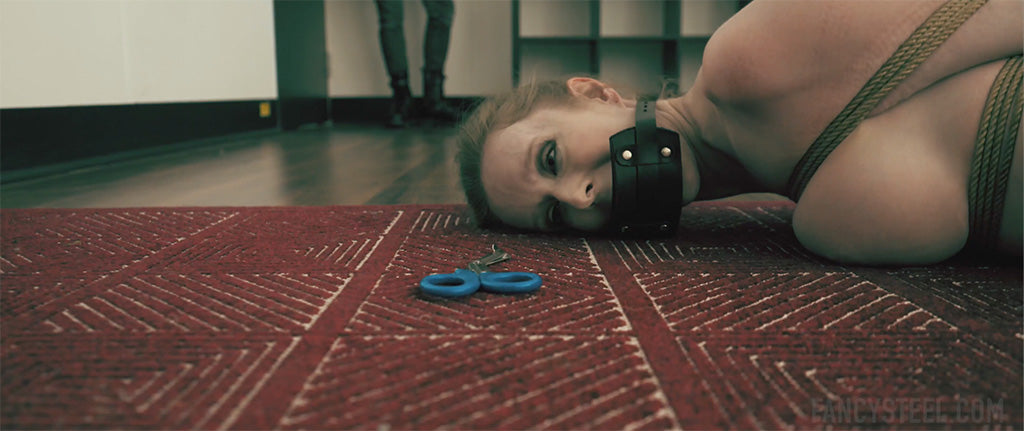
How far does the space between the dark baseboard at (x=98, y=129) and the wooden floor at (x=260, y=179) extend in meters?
0.05

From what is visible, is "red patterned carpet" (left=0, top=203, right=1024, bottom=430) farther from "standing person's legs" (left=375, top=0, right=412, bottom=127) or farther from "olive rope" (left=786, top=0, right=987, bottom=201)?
"standing person's legs" (left=375, top=0, right=412, bottom=127)

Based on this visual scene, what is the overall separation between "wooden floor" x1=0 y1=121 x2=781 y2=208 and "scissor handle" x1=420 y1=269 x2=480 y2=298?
19.4 inches

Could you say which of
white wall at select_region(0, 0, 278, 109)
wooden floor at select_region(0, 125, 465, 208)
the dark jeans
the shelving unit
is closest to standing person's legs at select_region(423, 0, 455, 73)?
the dark jeans

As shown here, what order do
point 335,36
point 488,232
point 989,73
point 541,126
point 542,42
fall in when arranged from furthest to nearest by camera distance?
point 335,36 → point 542,42 → point 488,232 → point 541,126 → point 989,73

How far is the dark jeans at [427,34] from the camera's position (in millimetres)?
2990

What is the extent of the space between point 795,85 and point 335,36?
326cm

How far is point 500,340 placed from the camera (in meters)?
0.52

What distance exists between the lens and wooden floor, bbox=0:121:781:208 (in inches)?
48.1

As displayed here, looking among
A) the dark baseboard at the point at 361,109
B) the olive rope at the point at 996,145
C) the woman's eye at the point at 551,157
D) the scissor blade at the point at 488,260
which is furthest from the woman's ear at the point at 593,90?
the dark baseboard at the point at 361,109

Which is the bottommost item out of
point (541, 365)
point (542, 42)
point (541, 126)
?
point (541, 365)

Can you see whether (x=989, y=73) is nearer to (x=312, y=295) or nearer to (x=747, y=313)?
(x=747, y=313)

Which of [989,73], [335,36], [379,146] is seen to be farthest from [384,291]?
[335,36]

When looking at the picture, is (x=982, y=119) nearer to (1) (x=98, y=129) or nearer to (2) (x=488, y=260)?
(2) (x=488, y=260)

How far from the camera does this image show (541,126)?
851 millimetres
